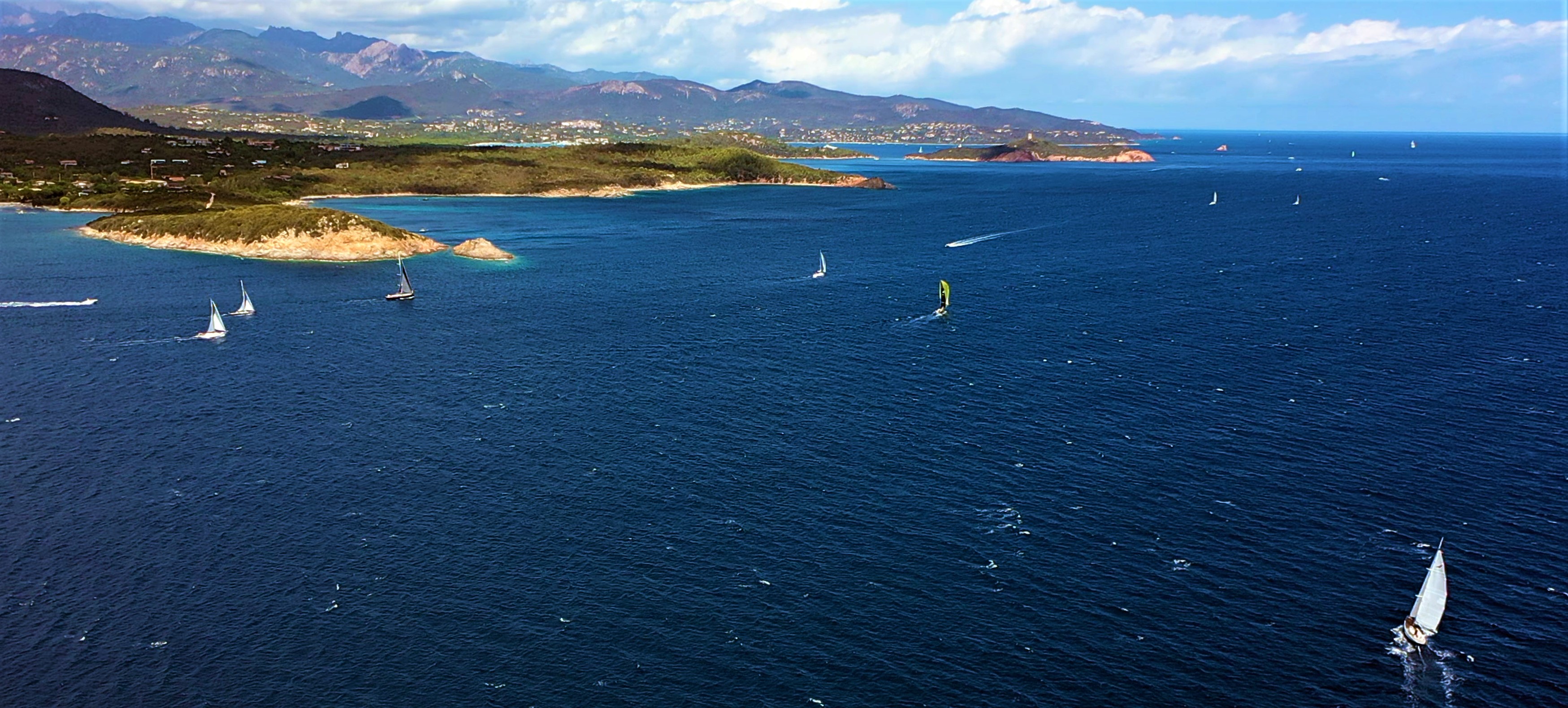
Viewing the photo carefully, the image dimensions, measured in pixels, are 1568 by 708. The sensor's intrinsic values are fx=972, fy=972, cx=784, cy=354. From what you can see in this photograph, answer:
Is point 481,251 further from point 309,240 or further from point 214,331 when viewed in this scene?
point 214,331

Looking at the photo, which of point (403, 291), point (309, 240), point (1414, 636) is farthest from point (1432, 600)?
point (309, 240)

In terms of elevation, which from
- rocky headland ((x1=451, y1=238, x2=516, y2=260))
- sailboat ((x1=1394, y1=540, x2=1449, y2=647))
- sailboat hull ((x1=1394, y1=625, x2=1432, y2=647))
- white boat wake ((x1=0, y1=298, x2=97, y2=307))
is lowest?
sailboat hull ((x1=1394, y1=625, x2=1432, y2=647))

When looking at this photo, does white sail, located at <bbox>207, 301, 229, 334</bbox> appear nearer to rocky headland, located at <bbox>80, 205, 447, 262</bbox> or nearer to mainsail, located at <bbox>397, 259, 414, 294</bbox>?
mainsail, located at <bbox>397, 259, 414, 294</bbox>

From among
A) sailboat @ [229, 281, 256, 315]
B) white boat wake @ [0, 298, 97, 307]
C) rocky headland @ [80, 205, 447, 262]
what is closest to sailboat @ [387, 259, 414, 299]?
sailboat @ [229, 281, 256, 315]

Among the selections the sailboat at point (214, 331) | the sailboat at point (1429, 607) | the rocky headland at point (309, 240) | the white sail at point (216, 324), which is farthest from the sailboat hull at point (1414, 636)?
the rocky headland at point (309, 240)

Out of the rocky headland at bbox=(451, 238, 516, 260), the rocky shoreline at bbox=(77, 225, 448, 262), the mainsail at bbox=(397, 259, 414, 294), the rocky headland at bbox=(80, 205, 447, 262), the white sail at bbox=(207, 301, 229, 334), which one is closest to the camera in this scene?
the white sail at bbox=(207, 301, 229, 334)

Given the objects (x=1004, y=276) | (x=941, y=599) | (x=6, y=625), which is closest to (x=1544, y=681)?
(x=941, y=599)

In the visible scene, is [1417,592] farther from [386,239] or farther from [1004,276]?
[386,239]
